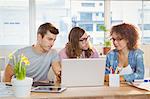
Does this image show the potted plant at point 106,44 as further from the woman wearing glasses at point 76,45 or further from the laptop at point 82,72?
the laptop at point 82,72

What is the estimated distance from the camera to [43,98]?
1872 millimetres

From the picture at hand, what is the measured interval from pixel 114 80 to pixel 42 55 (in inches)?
31.8

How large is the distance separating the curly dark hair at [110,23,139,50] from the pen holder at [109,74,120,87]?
0.57 m

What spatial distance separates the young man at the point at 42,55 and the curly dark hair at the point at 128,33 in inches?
23.2

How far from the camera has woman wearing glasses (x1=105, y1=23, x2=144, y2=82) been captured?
8.61 feet

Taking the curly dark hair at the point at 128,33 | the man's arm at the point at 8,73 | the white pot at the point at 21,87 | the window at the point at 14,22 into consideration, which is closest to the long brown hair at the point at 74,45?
the curly dark hair at the point at 128,33

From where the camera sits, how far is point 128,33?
2742 mm

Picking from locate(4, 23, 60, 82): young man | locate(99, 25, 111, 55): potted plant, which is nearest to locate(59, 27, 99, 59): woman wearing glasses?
locate(4, 23, 60, 82): young man

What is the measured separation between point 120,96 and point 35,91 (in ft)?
2.03

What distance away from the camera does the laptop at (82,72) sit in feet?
7.02

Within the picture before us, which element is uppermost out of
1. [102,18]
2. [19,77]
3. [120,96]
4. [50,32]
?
[102,18]

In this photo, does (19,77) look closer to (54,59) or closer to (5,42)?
(54,59)

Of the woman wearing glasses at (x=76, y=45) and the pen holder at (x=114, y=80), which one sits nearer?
the pen holder at (x=114, y=80)

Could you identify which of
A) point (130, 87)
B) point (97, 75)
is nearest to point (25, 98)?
point (97, 75)
